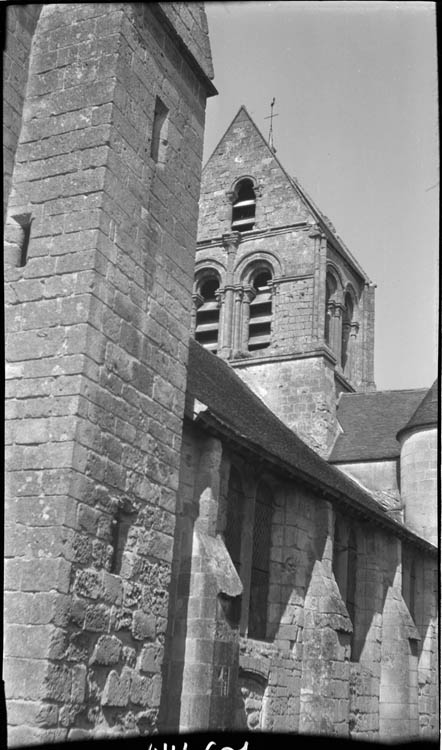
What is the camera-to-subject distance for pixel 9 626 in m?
7.27

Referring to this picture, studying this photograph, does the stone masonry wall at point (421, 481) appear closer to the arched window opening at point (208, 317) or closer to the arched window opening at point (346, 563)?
the arched window opening at point (346, 563)

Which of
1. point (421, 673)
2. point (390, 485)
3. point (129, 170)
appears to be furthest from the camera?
point (390, 485)

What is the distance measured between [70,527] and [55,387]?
4.02ft

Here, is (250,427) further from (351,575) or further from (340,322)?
(340,322)

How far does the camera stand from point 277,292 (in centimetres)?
2408

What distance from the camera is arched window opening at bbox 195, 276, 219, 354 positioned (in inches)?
981

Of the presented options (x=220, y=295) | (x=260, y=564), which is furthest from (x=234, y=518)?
(x=220, y=295)

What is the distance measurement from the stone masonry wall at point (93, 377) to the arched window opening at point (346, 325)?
A: 53.9 ft

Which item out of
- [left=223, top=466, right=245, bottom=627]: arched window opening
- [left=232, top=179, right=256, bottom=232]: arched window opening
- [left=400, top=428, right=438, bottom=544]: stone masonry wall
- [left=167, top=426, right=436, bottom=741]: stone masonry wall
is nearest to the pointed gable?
[left=232, top=179, right=256, bottom=232]: arched window opening

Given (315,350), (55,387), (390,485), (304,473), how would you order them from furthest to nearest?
1. (315,350)
2. (390,485)
3. (304,473)
4. (55,387)

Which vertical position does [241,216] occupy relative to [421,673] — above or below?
above

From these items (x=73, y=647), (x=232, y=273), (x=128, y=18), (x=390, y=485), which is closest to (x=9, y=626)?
(x=73, y=647)

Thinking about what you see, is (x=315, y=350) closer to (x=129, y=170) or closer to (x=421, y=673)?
(x=421, y=673)

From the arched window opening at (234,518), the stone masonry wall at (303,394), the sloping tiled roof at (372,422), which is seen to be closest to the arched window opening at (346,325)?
the sloping tiled roof at (372,422)
